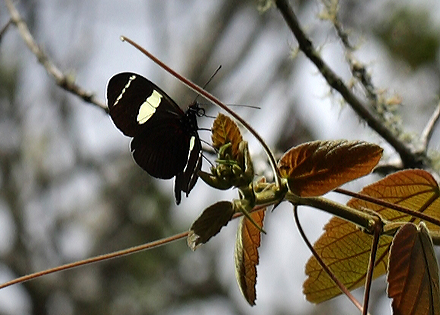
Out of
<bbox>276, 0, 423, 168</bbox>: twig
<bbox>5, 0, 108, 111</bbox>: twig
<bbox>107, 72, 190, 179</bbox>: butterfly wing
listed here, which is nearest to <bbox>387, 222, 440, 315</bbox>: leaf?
<bbox>107, 72, 190, 179</bbox>: butterfly wing

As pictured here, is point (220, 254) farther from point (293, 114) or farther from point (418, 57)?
point (418, 57)

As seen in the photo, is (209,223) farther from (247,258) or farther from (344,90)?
(344,90)

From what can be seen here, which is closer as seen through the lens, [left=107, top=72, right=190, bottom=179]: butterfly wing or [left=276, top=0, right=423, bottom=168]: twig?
[left=107, top=72, right=190, bottom=179]: butterfly wing

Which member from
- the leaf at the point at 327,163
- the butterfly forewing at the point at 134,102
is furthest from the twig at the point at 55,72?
the leaf at the point at 327,163

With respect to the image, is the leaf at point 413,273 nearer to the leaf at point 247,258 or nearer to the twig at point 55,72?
the leaf at point 247,258

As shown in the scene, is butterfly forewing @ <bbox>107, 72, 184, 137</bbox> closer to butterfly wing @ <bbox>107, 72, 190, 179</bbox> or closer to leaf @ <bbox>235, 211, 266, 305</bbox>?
butterfly wing @ <bbox>107, 72, 190, 179</bbox>

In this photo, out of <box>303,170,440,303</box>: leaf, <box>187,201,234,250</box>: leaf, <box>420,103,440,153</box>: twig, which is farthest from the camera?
<box>420,103,440,153</box>: twig

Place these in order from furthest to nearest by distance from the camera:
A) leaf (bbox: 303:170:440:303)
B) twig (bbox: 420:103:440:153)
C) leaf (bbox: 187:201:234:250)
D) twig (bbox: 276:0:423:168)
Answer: twig (bbox: 420:103:440:153)
twig (bbox: 276:0:423:168)
leaf (bbox: 303:170:440:303)
leaf (bbox: 187:201:234:250)
